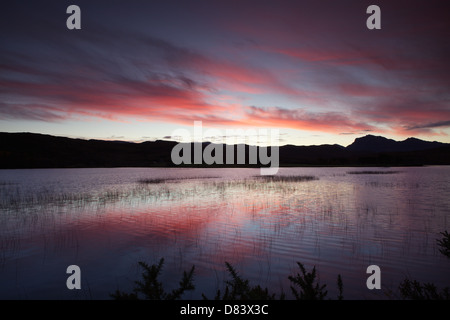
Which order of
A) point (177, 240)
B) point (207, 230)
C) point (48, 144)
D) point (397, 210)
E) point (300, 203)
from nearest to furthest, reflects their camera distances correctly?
point (177, 240) < point (207, 230) < point (397, 210) < point (300, 203) < point (48, 144)

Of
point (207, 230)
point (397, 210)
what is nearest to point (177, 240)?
point (207, 230)

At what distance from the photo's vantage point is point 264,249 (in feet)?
37.7

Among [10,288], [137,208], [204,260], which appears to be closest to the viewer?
[10,288]

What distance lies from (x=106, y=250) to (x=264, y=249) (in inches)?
286

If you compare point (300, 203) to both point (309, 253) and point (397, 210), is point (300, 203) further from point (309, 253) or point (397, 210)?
point (309, 253)

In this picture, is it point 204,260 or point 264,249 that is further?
point 264,249

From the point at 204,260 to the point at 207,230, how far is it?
4520 millimetres

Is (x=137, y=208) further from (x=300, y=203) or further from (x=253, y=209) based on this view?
(x=300, y=203)

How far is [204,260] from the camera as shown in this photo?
34.0 feet
